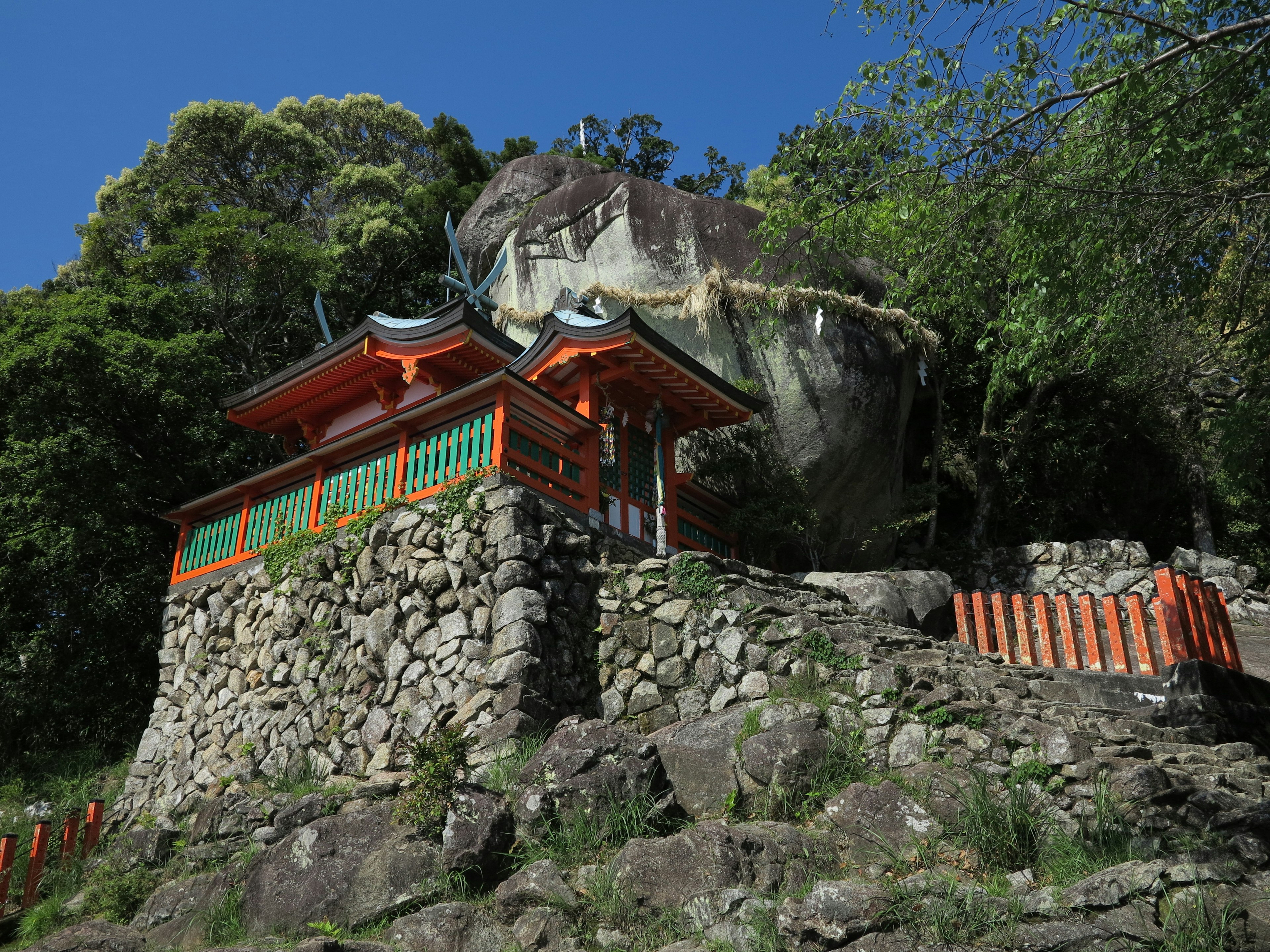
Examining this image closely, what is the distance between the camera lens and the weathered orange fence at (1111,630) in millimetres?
10430

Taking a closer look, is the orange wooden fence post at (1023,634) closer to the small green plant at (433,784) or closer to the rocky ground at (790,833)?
the rocky ground at (790,833)

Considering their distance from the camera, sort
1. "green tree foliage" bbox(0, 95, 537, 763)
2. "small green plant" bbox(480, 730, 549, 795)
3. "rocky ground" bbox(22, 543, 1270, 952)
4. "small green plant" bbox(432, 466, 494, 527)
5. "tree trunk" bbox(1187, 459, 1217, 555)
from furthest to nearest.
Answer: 1. "tree trunk" bbox(1187, 459, 1217, 555)
2. "green tree foliage" bbox(0, 95, 537, 763)
3. "small green plant" bbox(432, 466, 494, 527)
4. "small green plant" bbox(480, 730, 549, 795)
5. "rocky ground" bbox(22, 543, 1270, 952)

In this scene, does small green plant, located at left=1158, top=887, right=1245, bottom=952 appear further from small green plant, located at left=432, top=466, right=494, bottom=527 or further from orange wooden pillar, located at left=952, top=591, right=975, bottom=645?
small green plant, located at left=432, top=466, right=494, bottom=527

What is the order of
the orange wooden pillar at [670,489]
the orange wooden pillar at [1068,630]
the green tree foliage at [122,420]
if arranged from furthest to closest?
the green tree foliage at [122,420]
the orange wooden pillar at [670,489]
the orange wooden pillar at [1068,630]

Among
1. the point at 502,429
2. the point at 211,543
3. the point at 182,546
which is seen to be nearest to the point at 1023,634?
the point at 502,429

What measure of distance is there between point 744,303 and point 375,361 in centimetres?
769

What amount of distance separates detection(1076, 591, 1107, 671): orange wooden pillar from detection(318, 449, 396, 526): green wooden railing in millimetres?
8794

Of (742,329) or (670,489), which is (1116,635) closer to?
(670,489)

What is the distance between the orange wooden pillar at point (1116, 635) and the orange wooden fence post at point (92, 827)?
12653 millimetres

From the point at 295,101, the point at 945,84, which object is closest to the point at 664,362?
the point at 945,84

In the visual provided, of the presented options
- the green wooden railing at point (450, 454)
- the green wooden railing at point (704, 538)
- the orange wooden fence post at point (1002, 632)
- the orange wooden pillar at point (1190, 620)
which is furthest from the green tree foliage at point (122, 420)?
the orange wooden pillar at point (1190, 620)

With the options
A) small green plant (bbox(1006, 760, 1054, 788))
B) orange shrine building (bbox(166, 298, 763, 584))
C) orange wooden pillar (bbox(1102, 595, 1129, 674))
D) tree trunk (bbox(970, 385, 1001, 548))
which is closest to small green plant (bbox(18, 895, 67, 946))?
orange shrine building (bbox(166, 298, 763, 584))

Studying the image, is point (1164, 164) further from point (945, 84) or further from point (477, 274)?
point (477, 274)

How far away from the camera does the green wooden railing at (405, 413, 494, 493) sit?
12.3 m
